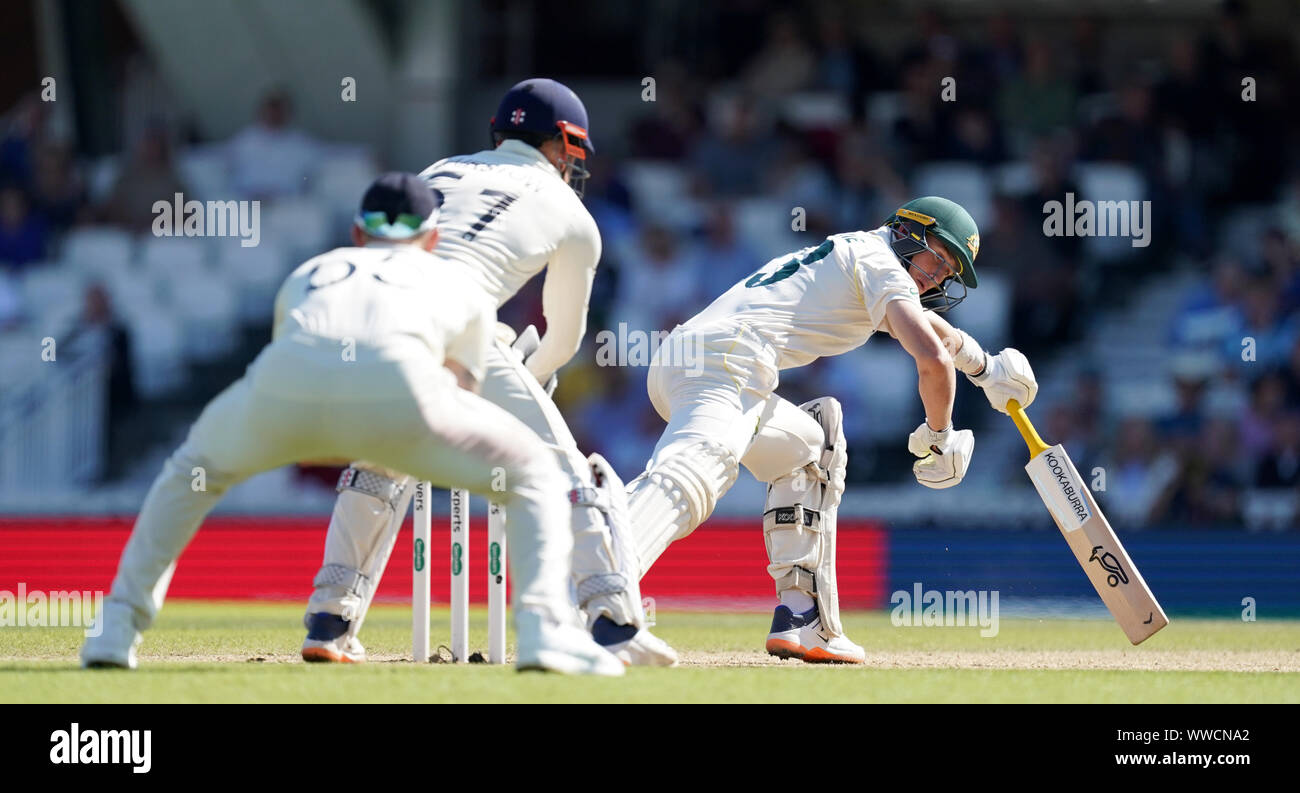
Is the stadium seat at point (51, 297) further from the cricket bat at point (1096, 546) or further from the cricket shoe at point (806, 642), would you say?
the cricket bat at point (1096, 546)

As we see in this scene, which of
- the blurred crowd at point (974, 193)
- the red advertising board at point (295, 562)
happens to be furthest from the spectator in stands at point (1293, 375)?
the red advertising board at point (295, 562)

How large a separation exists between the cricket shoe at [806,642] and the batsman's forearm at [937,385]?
89cm

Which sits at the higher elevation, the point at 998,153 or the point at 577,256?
the point at 998,153

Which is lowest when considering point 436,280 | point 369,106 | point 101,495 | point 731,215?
point 436,280

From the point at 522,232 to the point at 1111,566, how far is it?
2793 millimetres

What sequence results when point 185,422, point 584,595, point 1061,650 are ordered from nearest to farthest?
point 584,595, point 1061,650, point 185,422

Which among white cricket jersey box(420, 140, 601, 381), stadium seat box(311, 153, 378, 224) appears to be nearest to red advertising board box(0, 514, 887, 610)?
stadium seat box(311, 153, 378, 224)

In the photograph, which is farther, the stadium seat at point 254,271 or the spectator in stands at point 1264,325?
the stadium seat at point 254,271

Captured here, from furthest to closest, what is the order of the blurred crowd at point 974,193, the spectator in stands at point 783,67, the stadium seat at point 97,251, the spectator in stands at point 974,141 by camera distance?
the spectator in stands at point 783,67 < the stadium seat at point 97,251 < the spectator in stands at point 974,141 < the blurred crowd at point 974,193

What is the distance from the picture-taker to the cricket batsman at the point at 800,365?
6742 millimetres
